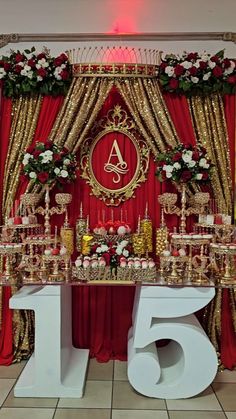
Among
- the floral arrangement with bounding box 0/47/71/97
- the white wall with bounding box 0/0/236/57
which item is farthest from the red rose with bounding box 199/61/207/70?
the floral arrangement with bounding box 0/47/71/97

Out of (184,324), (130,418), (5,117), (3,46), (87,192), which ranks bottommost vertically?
(130,418)

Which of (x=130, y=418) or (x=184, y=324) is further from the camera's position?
(x=184, y=324)

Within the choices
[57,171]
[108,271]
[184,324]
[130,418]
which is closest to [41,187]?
[57,171]

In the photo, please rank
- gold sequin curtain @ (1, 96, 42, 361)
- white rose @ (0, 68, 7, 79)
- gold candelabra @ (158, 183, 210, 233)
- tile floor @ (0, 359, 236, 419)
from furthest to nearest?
1. gold sequin curtain @ (1, 96, 42, 361)
2. white rose @ (0, 68, 7, 79)
3. gold candelabra @ (158, 183, 210, 233)
4. tile floor @ (0, 359, 236, 419)

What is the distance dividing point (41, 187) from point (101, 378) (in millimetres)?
1734

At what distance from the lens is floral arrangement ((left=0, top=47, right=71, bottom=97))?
3.86 meters

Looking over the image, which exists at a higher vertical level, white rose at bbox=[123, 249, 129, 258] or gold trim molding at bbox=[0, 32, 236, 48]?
gold trim molding at bbox=[0, 32, 236, 48]

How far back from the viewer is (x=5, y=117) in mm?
4094

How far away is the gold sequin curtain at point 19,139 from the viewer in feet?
13.2

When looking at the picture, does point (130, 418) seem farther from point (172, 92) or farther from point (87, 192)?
point (172, 92)

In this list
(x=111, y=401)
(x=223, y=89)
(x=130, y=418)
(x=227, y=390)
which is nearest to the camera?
(x=130, y=418)

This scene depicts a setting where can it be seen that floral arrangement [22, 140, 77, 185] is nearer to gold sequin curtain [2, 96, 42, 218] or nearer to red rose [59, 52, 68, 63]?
gold sequin curtain [2, 96, 42, 218]

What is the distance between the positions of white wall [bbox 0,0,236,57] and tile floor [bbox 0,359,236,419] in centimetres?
298

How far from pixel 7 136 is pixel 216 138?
1.92m
